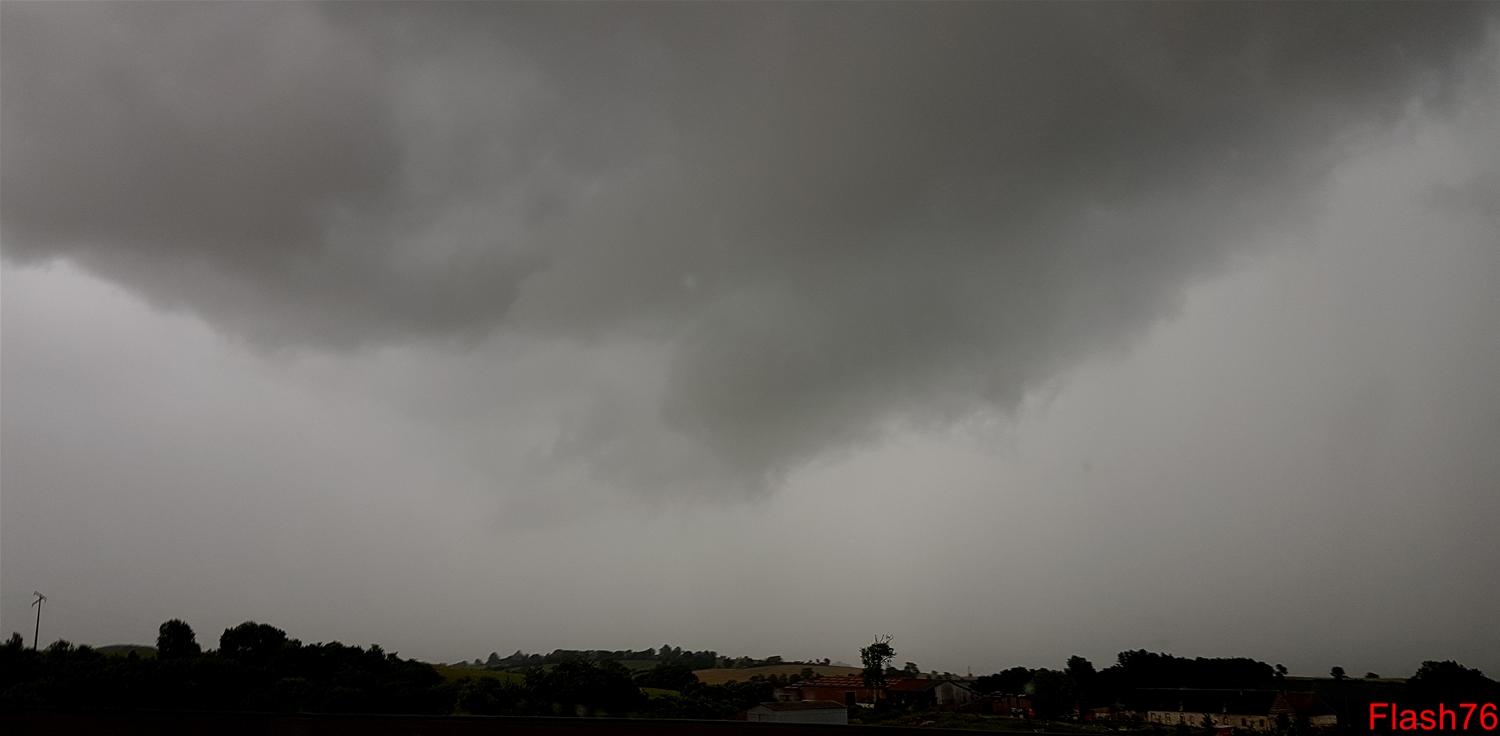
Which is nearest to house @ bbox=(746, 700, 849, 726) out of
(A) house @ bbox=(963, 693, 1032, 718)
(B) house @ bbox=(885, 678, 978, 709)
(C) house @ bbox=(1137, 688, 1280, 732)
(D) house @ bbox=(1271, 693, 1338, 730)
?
(B) house @ bbox=(885, 678, 978, 709)

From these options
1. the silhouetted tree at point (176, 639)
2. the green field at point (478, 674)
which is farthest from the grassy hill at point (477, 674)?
the silhouetted tree at point (176, 639)

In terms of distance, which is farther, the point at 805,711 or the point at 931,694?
the point at 931,694

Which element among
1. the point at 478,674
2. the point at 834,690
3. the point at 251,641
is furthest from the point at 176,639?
the point at 834,690

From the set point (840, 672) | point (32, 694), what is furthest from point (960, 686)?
point (32, 694)

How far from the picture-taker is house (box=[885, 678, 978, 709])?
9.27m

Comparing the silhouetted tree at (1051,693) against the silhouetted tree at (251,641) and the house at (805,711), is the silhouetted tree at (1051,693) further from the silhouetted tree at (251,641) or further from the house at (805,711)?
the silhouetted tree at (251,641)

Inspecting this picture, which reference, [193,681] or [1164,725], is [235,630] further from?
[1164,725]

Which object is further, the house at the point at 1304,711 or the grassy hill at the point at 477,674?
the grassy hill at the point at 477,674

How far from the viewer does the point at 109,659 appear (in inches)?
845

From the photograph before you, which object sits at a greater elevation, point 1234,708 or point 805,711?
point 1234,708

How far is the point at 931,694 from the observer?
9852 millimetres

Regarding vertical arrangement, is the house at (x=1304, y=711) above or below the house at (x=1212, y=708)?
above

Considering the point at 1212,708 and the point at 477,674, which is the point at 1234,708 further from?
the point at 477,674

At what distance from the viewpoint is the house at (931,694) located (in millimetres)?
9273
